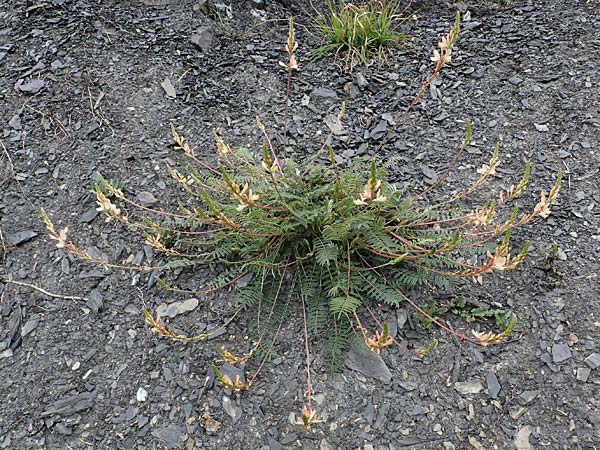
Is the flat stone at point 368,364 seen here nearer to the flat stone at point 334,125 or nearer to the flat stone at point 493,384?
the flat stone at point 493,384

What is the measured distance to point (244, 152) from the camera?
282cm

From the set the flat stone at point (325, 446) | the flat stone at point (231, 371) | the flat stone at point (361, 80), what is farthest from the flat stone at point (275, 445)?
the flat stone at point (361, 80)

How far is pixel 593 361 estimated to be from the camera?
92.6 inches

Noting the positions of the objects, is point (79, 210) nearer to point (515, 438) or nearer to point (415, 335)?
point (415, 335)

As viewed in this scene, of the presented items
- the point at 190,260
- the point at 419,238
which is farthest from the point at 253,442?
the point at 419,238

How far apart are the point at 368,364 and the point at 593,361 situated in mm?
929

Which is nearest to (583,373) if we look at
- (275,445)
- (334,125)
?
(275,445)

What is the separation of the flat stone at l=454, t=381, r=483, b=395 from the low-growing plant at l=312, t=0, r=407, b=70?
2156mm

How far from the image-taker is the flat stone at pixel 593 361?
234 cm

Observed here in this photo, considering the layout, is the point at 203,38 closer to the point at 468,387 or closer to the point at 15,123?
the point at 15,123

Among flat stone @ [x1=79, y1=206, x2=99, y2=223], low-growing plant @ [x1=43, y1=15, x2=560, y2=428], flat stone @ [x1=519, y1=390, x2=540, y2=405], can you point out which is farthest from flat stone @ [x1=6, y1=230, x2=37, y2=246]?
flat stone @ [x1=519, y1=390, x2=540, y2=405]

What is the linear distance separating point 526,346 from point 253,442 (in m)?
1.21

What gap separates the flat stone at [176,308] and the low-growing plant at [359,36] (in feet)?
6.31

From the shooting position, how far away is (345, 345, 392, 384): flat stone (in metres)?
2.36
